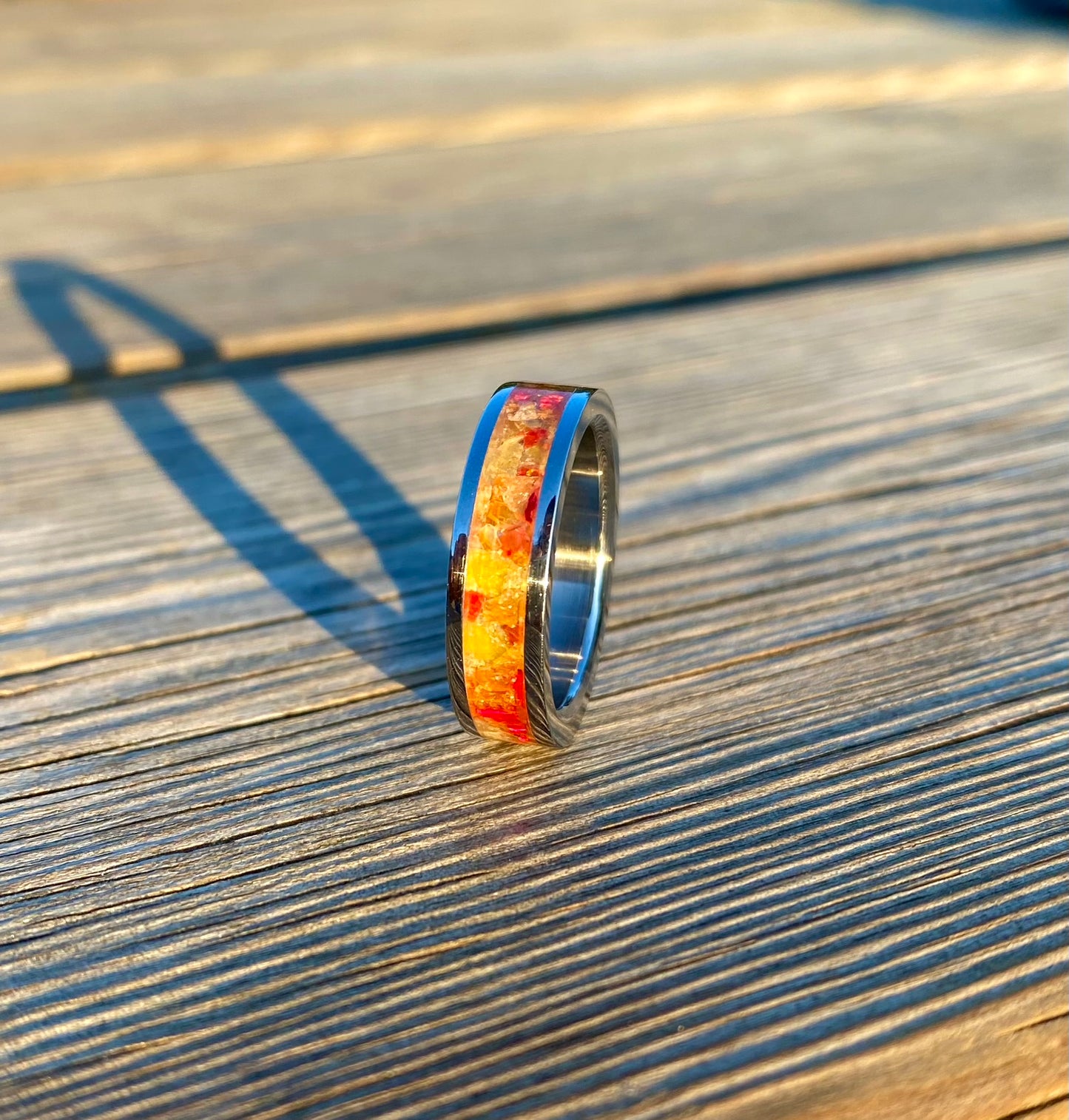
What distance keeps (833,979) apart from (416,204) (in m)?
2.34

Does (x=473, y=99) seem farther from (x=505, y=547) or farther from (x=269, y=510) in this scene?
(x=505, y=547)

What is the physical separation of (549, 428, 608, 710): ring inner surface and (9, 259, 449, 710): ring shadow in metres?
0.14

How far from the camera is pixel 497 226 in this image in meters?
2.89

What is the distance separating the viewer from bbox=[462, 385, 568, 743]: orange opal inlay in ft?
3.90

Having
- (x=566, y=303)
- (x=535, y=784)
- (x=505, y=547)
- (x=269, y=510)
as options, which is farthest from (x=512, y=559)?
(x=566, y=303)

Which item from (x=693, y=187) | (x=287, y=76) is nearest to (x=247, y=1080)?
(x=693, y=187)

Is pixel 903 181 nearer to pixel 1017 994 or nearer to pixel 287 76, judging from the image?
pixel 287 76

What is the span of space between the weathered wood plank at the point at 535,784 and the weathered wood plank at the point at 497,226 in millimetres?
363

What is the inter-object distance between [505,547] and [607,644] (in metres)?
0.40

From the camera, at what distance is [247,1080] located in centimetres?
101

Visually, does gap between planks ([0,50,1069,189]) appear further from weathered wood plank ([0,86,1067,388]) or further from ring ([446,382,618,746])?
ring ([446,382,618,746])

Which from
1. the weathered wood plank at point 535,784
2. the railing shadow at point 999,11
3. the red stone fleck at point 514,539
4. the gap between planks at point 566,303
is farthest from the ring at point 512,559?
the railing shadow at point 999,11

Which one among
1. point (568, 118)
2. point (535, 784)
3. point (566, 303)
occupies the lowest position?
point (535, 784)

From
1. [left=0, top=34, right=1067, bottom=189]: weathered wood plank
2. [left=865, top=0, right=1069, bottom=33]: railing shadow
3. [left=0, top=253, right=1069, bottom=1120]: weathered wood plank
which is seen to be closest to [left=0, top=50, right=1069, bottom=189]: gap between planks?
[left=0, top=34, right=1067, bottom=189]: weathered wood plank
